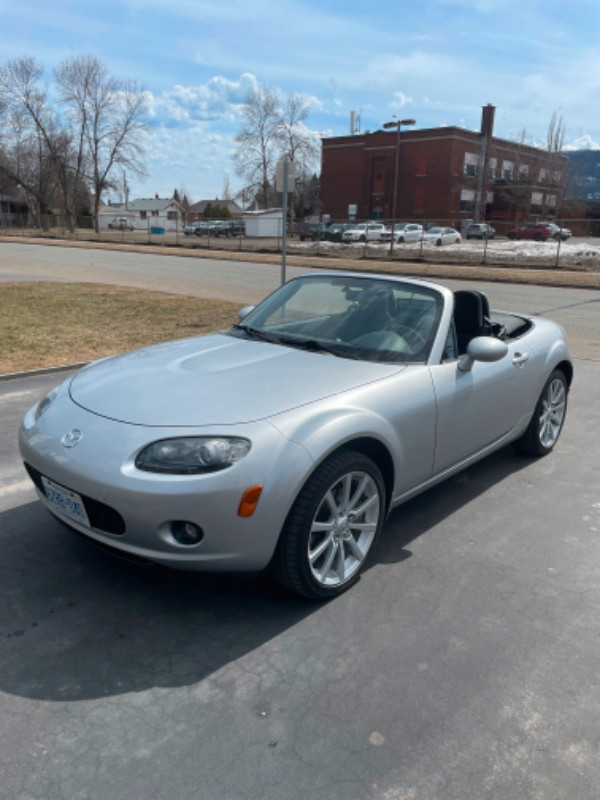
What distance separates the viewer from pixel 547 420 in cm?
500

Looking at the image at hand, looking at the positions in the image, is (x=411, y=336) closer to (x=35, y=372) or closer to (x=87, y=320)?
(x=35, y=372)

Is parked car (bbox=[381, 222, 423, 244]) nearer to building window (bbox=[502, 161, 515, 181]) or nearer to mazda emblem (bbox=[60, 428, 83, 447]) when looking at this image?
building window (bbox=[502, 161, 515, 181])

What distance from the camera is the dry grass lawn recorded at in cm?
829

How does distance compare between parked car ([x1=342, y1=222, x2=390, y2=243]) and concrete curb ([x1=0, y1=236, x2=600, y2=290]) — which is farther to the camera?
parked car ([x1=342, y1=222, x2=390, y2=243])

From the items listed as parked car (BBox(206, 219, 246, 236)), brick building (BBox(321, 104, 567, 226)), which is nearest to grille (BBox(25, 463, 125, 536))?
parked car (BBox(206, 219, 246, 236))

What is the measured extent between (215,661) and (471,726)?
101 cm

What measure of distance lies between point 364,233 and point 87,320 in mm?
35128

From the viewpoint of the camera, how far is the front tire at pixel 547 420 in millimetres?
4809

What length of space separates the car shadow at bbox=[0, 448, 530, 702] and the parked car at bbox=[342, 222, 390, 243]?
4099 centimetres

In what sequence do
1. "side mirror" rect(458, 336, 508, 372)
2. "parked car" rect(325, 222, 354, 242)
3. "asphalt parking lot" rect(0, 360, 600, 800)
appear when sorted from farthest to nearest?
"parked car" rect(325, 222, 354, 242) < "side mirror" rect(458, 336, 508, 372) < "asphalt parking lot" rect(0, 360, 600, 800)

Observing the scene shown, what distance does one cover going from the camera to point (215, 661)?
260cm

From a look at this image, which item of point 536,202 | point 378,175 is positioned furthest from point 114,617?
point 536,202

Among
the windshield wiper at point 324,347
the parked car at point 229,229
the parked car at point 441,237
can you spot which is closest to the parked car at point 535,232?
the parked car at point 441,237

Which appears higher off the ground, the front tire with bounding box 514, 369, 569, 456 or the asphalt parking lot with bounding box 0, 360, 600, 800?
the front tire with bounding box 514, 369, 569, 456
